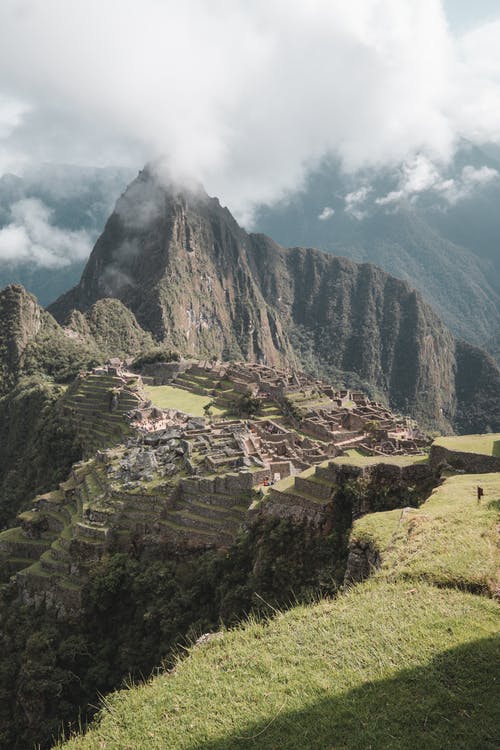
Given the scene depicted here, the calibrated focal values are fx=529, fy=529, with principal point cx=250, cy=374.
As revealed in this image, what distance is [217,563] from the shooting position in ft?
56.9

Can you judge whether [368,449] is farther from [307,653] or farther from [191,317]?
[191,317]

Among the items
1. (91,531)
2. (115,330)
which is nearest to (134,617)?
(91,531)

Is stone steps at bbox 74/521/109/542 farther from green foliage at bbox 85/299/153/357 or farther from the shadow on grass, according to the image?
green foliage at bbox 85/299/153/357

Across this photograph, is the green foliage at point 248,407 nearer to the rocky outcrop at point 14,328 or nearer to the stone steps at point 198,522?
the stone steps at point 198,522

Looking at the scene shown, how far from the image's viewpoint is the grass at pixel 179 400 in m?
54.8

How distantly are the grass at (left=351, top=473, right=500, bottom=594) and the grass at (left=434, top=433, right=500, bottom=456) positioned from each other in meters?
3.21

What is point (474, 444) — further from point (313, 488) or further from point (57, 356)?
point (57, 356)

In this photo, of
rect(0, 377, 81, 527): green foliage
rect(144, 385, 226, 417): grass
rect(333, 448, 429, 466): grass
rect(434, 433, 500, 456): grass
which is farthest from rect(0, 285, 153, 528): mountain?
rect(434, 433, 500, 456): grass

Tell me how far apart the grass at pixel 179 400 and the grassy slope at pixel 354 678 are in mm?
43741

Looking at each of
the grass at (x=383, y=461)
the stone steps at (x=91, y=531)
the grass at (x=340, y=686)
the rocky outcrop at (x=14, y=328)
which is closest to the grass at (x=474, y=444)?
the grass at (x=383, y=461)

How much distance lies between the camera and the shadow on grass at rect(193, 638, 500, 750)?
545 cm

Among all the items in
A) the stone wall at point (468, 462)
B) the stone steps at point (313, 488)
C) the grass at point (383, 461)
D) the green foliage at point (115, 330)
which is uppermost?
the green foliage at point (115, 330)

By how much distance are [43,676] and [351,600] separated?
44.6 feet

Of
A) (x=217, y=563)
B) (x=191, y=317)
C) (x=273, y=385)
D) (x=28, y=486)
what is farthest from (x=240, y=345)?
(x=217, y=563)
